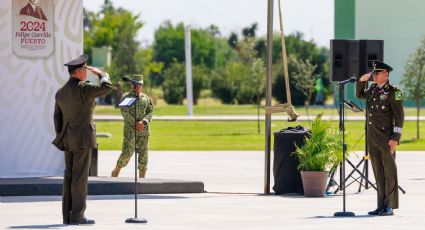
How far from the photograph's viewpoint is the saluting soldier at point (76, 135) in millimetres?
15680

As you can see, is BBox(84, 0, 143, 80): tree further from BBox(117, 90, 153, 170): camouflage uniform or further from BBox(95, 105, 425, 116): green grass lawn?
BBox(117, 90, 153, 170): camouflage uniform

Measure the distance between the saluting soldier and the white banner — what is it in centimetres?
574

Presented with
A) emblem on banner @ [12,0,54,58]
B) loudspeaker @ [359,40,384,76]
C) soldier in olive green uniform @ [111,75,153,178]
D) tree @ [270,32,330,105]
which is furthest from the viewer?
tree @ [270,32,330,105]

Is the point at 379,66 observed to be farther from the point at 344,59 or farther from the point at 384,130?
the point at 344,59

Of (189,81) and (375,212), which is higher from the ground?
(189,81)

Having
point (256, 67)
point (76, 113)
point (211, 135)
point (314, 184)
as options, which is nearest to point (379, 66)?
point (314, 184)

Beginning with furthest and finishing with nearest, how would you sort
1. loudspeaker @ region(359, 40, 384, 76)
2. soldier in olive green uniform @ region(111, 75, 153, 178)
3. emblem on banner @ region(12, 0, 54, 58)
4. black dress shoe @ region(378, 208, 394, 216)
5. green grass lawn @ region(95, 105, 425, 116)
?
green grass lawn @ region(95, 105, 425, 116) < loudspeaker @ region(359, 40, 384, 76) < soldier in olive green uniform @ region(111, 75, 153, 178) < emblem on banner @ region(12, 0, 54, 58) < black dress shoe @ region(378, 208, 394, 216)

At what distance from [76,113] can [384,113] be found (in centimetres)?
411

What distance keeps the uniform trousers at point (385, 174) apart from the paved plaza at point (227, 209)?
24 centimetres

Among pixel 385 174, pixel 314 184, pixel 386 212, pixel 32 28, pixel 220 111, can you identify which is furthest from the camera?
pixel 220 111

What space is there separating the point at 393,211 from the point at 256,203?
2.25 meters

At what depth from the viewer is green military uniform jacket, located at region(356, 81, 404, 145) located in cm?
1716

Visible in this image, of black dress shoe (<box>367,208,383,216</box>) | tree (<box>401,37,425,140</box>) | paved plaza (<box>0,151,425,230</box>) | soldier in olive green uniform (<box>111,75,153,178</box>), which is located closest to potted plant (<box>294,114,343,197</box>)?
paved plaza (<box>0,151,425,230</box>)

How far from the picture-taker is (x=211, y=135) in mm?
43000
